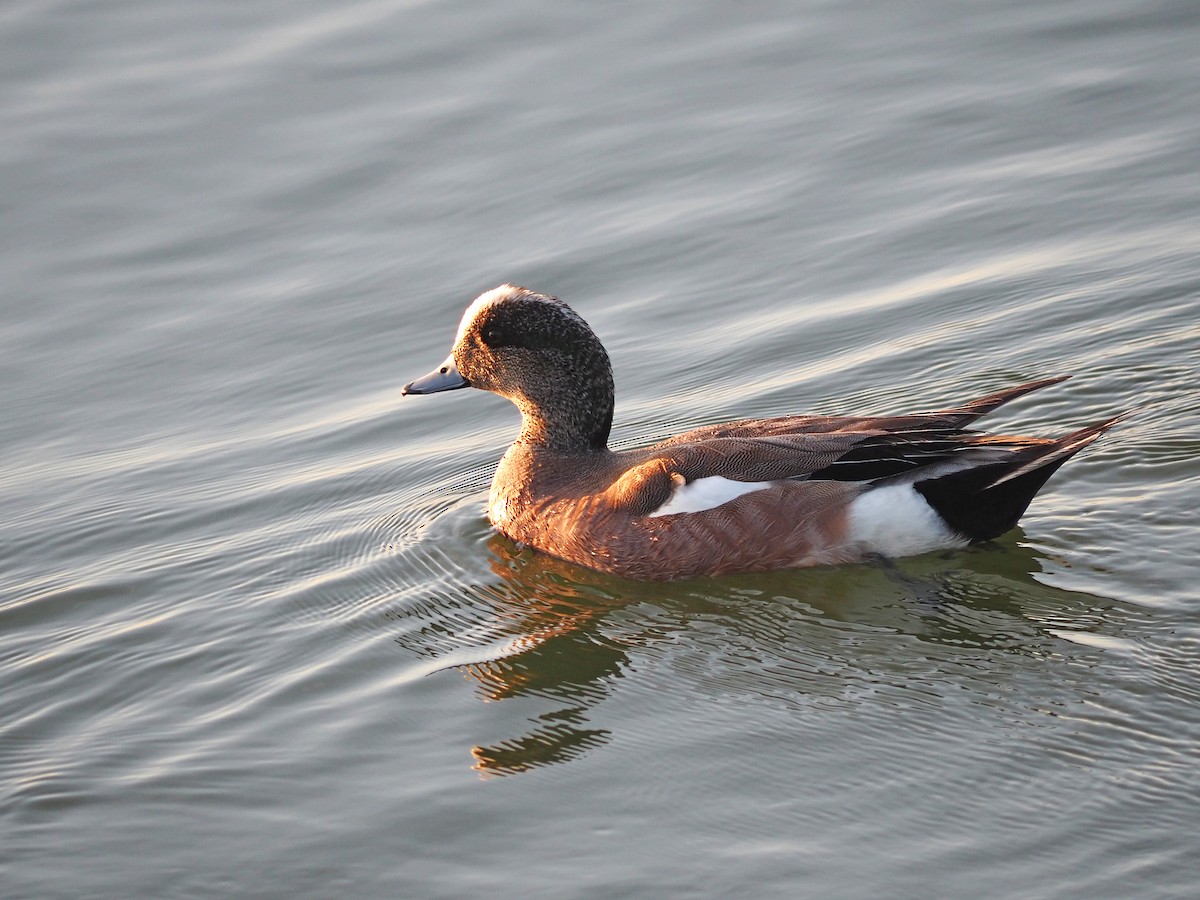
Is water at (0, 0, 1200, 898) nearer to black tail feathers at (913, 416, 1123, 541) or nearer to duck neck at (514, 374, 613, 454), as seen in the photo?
black tail feathers at (913, 416, 1123, 541)

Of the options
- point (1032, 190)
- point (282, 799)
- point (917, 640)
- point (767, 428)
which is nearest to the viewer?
point (282, 799)

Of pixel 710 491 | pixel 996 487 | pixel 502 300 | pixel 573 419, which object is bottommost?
pixel 996 487

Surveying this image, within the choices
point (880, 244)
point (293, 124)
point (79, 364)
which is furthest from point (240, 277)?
point (880, 244)

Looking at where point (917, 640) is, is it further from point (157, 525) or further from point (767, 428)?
point (157, 525)

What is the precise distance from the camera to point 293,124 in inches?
419

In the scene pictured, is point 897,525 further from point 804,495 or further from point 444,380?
point 444,380

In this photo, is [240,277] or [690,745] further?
[240,277]

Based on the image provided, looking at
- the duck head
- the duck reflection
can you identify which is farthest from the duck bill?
the duck reflection

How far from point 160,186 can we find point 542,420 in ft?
14.2

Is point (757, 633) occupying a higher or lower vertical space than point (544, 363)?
lower

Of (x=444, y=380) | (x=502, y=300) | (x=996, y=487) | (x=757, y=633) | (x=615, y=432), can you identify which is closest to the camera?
(x=757, y=633)

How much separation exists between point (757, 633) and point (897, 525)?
2.68 ft

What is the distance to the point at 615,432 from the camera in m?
7.77

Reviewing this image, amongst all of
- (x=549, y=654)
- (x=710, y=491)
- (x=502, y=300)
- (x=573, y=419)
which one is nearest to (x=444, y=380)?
(x=502, y=300)
